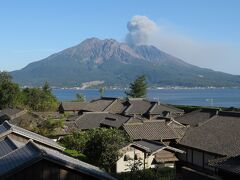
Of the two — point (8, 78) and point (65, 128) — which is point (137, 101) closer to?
point (65, 128)

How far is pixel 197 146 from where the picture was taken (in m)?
32.9

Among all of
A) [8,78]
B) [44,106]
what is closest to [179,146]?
[44,106]

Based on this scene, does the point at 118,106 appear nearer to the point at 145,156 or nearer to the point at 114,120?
the point at 114,120

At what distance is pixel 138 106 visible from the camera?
200ft

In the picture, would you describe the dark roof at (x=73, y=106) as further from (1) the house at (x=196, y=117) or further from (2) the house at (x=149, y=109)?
(1) the house at (x=196, y=117)

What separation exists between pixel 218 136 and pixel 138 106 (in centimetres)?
2827

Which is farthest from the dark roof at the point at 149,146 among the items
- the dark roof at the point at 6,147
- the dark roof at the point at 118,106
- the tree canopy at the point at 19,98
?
the tree canopy at the point at 19,98

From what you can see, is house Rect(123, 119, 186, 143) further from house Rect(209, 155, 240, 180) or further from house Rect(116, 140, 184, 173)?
house Rect(209, 155, 240, 180)

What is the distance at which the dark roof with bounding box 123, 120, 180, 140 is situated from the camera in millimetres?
37094

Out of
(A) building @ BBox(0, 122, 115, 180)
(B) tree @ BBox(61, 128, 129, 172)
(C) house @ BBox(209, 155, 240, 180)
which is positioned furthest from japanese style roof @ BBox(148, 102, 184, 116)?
(A) building @ BBox(0, 122, 115, 180)

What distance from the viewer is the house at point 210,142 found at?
30.7m

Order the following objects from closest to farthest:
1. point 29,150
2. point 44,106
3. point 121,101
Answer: point 29,150 < point 121,101 < point 44,106

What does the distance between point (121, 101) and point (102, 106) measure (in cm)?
307

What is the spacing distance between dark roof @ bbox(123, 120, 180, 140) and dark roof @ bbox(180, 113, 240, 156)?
2.06 metres
